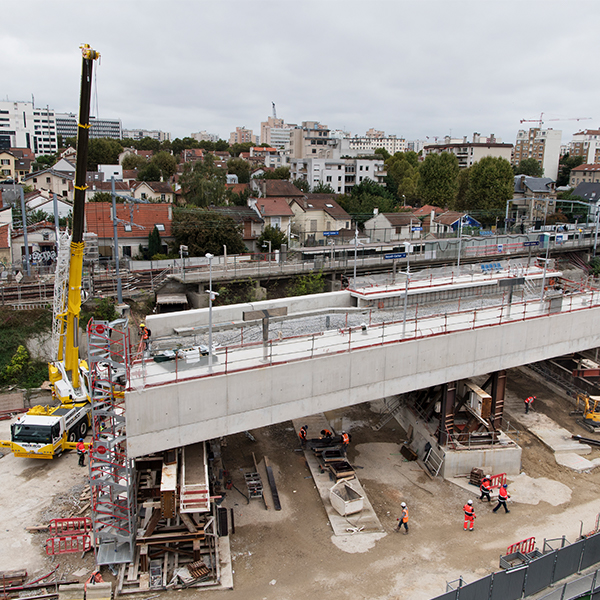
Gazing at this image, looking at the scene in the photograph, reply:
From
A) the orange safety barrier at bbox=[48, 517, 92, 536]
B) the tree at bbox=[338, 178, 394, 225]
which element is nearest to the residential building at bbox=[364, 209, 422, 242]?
the tree at bbox=[338, 178, 394, 225]

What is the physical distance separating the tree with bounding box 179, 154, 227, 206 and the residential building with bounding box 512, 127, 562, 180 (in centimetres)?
9420

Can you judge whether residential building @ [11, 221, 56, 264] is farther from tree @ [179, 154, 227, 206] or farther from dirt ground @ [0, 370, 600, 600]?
dirt ground @ [0, 370, 600, 600]

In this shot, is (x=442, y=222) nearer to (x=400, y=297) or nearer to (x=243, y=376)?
(x=400, y=297)

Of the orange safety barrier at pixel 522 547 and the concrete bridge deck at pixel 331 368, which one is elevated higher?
the concrete bridge deck at pixel 331 368

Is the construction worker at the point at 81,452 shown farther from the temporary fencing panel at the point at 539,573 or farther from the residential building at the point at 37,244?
the residential building at the point at 37,244

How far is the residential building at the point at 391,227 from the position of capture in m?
58.8

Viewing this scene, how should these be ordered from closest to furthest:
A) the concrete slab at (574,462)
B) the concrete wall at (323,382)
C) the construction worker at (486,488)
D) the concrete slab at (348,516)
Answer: the concrete wall at (323,382)
the concrete slab at (348,516)
the construction worker at (486,488)
the concrete slab at (574,462)

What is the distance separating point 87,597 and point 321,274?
1096 inches

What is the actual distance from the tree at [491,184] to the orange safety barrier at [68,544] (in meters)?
67.8

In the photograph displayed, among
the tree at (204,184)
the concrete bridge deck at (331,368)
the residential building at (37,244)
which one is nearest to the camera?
the concrete bridge deck at (331,368)

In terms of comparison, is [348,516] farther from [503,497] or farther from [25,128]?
[25,128]

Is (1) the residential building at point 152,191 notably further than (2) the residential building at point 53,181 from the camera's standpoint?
No

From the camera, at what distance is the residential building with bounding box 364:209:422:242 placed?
5884 centimetres

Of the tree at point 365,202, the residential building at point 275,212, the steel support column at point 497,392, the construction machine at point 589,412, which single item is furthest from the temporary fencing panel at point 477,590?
the tree at point 365,202
